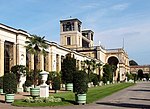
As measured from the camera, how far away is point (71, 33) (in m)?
117

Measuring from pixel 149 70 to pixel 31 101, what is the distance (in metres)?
162

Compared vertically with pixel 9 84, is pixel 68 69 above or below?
above

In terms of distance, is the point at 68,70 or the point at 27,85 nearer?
the point at 27,85


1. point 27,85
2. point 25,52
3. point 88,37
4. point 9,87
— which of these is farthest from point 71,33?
point 9,87

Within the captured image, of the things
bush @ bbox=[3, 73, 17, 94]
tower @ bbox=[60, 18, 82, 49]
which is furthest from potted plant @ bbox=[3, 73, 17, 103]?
tower @ bbox=[60, 18, 82, 49]

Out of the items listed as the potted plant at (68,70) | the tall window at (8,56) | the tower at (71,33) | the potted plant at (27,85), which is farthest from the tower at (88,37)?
the potted plant at (27,85)

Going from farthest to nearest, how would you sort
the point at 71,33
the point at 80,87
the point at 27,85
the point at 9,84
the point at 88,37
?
1. the point at 88,37
2. the point at 71,33
3. the point at 27,85
4. the point at 9,84
5. the point at 80,87

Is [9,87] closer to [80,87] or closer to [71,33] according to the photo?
[80,87]

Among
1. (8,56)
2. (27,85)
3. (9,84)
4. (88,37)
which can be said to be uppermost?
(88,37)

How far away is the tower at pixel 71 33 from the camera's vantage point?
11656 centimetres

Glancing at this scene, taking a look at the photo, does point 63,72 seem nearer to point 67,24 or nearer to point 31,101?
point 31,101

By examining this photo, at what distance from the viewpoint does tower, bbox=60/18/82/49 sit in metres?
117

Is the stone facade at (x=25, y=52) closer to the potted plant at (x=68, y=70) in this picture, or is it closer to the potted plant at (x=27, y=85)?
the potted plant at (x=27, y=85)

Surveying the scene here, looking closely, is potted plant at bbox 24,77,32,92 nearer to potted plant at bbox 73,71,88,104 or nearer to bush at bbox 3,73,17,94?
bush at bbox 3,73,17,94
